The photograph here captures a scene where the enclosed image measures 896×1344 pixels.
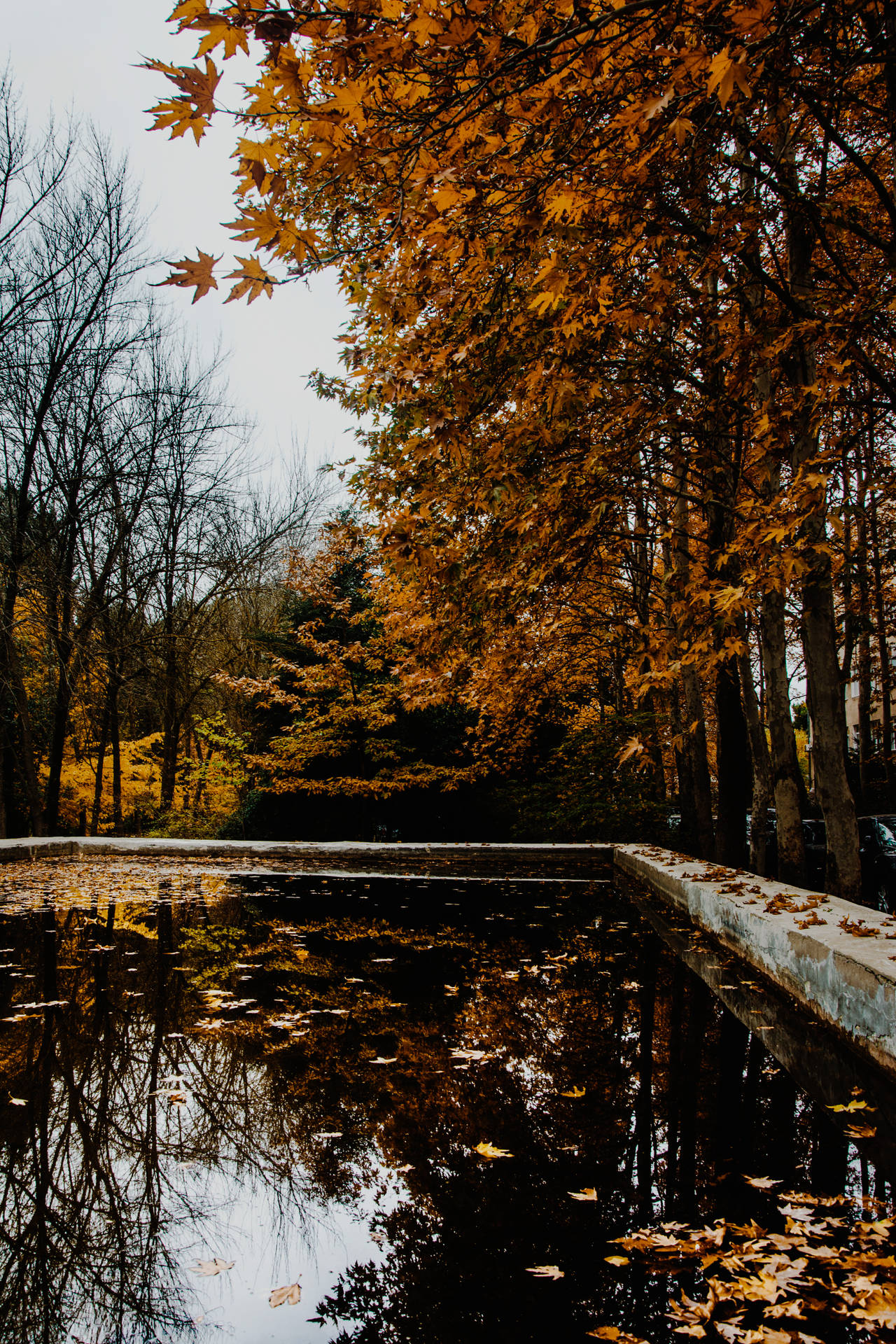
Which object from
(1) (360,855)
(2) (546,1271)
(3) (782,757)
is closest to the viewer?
(2) (546,1271)

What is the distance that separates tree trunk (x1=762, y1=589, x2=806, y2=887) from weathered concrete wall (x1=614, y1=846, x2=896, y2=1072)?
130 centimetres

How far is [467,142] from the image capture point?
3.90 meters

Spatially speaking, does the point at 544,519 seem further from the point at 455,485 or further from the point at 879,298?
the point at 879,298

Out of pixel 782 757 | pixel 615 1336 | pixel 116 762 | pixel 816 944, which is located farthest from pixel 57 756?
pixel 615 1336

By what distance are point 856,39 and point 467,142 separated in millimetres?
4412

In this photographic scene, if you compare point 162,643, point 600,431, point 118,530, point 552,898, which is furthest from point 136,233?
point 552,898

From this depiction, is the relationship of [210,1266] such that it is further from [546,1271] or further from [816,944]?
[816,944]

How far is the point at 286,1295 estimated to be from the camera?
218 centimetres

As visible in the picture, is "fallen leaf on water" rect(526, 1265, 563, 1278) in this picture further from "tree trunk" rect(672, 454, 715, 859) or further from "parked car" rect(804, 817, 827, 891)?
"parked car" rect(804, 817, 827, 891)

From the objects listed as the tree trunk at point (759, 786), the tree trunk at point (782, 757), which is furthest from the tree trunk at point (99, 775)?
the tree trunk at point (782, 757)

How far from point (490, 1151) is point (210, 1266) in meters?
1.07

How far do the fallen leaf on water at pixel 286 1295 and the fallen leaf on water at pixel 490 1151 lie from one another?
85 centimetres

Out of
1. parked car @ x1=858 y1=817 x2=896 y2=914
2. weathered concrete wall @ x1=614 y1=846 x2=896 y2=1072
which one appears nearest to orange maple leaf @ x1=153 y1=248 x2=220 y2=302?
weathered concrete wall @ x1=614 y1=846 x2=896 y2=1072

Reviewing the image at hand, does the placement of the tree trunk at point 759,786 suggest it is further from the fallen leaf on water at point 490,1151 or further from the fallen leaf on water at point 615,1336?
the fallen leaf on water at point 615,1336
